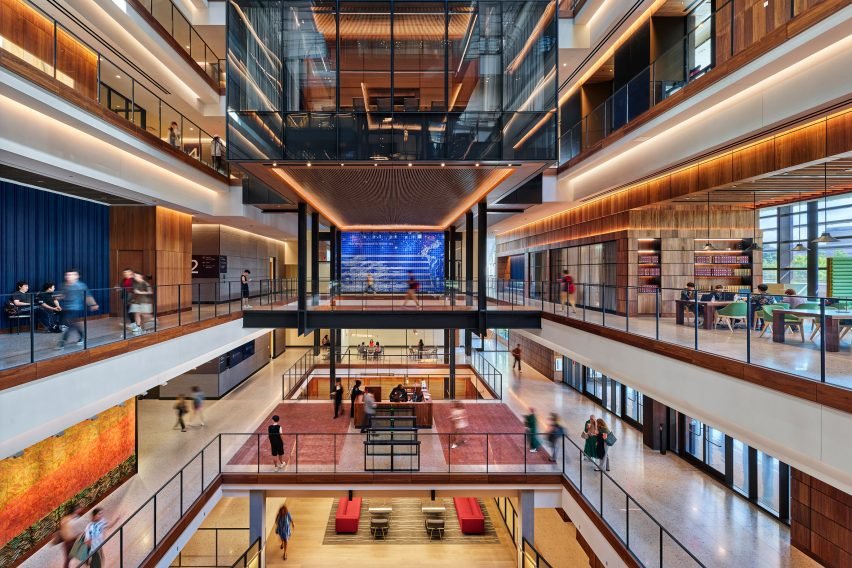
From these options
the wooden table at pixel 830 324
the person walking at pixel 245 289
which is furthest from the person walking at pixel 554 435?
the person walking at pixel 245 289

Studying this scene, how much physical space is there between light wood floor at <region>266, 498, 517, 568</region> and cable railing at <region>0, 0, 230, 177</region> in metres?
10.5

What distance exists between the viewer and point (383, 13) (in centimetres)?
885

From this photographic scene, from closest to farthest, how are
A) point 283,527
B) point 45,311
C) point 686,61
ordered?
point 45,311, point 686,61, point 283,527

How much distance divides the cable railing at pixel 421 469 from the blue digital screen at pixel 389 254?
433 inches

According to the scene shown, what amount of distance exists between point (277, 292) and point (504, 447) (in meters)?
9.30

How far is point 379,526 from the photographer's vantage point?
1105 centimetres

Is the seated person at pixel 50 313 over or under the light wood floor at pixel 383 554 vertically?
over

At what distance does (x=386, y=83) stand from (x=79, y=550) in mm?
9446

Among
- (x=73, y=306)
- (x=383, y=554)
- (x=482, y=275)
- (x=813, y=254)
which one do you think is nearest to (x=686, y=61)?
(x=813, y=254)

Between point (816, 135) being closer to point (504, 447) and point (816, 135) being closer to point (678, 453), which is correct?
point (678, 453)

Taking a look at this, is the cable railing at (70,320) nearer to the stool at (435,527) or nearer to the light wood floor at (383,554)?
the light wood floor at (383,554)

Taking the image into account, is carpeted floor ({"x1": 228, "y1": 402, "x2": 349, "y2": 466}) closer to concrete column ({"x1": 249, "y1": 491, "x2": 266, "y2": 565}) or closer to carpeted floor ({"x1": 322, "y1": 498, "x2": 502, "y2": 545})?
concrete column ({"x1": 249, "y1": 491, "x2": 266, "y2": 565})

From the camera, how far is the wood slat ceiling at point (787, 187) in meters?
6.61

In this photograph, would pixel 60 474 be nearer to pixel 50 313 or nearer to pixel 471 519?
pixel 50 313
